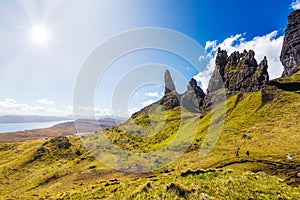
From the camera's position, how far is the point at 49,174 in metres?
134

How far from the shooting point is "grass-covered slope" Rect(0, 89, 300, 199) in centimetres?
1597

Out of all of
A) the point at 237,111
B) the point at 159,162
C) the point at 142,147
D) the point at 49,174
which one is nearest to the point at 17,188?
the point at 49,174

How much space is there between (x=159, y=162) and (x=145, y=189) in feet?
368

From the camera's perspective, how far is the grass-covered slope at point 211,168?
15971 millimetres

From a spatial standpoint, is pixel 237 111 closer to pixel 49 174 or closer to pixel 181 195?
pixel 49 174

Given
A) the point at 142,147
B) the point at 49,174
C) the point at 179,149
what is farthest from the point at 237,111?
the point at 49,174

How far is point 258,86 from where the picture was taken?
194875 millimetres

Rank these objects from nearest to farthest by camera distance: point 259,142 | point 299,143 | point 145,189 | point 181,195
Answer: point 181,195 → point 145,189 → point 299,143 → point 259,142

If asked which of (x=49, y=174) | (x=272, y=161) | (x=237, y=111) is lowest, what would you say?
(x=272, y=161)

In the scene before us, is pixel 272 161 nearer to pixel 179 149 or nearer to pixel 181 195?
pixel 181 195

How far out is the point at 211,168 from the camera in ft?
104

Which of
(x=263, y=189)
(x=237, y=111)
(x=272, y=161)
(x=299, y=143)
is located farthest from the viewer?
(x=237, y=111)

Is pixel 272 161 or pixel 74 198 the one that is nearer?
pixel 74 198

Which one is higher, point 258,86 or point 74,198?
point 258,86
